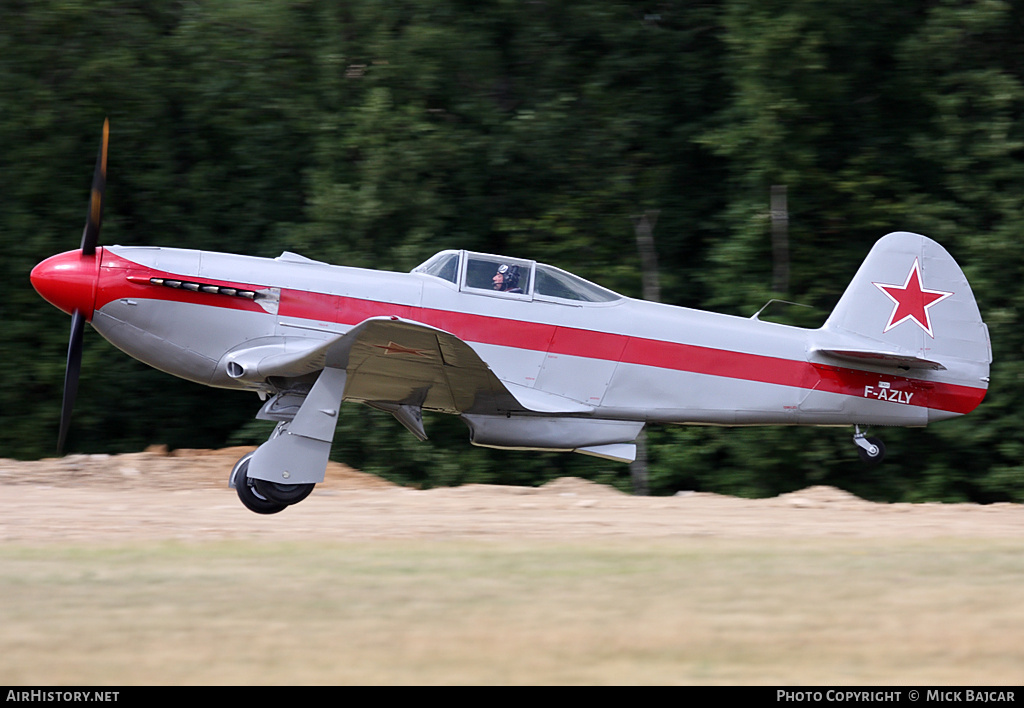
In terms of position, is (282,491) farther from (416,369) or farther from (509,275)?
(509,275)

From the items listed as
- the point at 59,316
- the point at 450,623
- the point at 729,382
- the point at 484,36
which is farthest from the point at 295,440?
the point at 484,36

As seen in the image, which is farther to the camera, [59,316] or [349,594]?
[59,316]

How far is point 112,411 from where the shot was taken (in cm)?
1440

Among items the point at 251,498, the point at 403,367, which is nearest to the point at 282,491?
the point at 251,498

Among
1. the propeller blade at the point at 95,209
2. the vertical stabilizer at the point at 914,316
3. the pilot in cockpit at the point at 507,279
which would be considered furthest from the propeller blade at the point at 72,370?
the vertical stabilizer at the point at 914,316

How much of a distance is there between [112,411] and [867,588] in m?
11.7

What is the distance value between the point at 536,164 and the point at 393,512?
25.1 feet

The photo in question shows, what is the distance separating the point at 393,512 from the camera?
8.43 metres

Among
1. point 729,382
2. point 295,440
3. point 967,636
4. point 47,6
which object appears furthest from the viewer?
point 47,6

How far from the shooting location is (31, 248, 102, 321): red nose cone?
24.7ft

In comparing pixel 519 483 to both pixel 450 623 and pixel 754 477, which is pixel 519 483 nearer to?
pixel 754 477

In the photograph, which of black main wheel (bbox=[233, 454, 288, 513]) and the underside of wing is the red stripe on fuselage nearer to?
the underside of wing

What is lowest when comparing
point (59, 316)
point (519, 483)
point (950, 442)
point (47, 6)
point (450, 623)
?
point (519, 483)

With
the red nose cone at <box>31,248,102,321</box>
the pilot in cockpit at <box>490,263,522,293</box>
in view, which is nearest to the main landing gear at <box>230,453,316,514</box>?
the red nose cone at <box>31,248,102,321</box>
